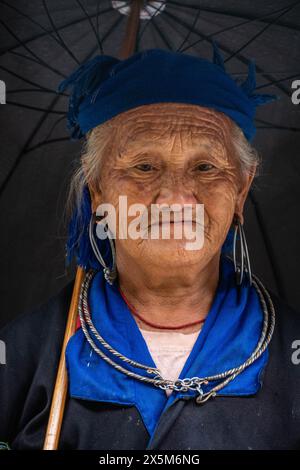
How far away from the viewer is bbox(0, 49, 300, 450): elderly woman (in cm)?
217

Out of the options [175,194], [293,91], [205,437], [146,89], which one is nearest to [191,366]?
[205,437]

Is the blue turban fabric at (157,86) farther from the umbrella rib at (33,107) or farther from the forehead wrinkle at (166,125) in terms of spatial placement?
the umbrella rib at (33,107)

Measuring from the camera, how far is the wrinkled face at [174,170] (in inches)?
87.6

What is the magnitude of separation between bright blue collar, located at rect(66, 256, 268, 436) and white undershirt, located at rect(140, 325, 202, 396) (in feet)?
0.19

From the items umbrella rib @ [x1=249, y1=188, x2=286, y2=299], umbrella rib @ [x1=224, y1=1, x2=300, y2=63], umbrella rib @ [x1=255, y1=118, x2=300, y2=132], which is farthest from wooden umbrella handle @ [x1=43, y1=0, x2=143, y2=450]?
umbrella rib @ [x1=249, y1=188, x2=286, y2=299]

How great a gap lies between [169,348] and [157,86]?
92cm

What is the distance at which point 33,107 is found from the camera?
2.71m

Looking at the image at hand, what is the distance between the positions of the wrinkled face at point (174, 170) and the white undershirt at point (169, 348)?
30 cm

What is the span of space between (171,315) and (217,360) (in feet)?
0.85

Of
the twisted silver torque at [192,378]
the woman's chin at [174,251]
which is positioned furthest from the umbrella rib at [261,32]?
the twisted silver torque at [192,378]

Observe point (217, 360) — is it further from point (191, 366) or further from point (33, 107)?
point (33, 107)

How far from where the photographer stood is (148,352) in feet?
7.48

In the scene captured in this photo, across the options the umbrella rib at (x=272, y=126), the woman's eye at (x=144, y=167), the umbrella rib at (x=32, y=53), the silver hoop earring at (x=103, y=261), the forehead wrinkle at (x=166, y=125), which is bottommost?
the silver hoop earring at (x=103, y=261)

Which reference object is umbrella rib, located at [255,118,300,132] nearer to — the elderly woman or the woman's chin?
the elderly woman
